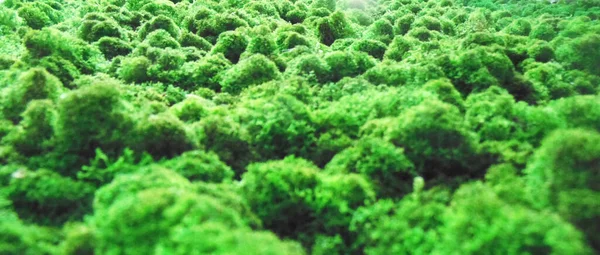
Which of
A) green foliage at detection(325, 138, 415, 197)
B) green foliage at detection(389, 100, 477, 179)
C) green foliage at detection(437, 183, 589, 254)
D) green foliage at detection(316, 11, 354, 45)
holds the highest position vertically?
green foliage at detection(437, 183, 589, 254)

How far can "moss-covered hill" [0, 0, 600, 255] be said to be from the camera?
1100cm

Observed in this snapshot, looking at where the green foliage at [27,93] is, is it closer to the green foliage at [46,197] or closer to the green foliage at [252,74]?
the green foliage at [46,197]

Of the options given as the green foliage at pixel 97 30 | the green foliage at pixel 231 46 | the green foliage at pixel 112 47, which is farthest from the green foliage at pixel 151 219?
the green foliage at pixel 97 30

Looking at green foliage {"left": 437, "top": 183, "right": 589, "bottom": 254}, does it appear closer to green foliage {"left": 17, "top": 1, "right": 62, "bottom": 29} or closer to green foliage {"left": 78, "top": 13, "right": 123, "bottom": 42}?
green foliage {"left": 78, "top": 13, "right": 123, "bottom": 42}

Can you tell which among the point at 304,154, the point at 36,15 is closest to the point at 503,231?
the point at 304,154

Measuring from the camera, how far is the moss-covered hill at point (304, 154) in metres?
11.0

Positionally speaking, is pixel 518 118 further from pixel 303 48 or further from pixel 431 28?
pixel 431 28

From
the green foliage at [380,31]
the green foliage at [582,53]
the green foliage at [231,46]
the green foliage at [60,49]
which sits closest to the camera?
the green foliage at [60,49]

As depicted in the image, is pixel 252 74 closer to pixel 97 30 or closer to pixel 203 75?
pixel 203 75

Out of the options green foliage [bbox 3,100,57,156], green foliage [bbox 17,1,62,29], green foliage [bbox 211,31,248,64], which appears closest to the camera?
green foliage [bbox 3,100,57,156]

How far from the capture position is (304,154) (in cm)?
1831

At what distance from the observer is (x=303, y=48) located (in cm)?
2973

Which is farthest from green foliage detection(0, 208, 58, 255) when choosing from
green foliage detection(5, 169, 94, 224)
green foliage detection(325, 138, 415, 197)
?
green foliage detection(325, 138, 415, 197)

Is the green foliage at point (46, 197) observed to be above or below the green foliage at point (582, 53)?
below
